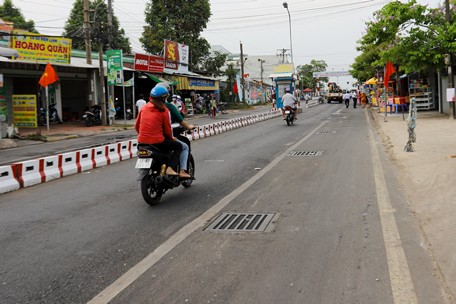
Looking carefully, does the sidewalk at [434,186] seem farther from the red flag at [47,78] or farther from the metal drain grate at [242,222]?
the red flag at [47,78]

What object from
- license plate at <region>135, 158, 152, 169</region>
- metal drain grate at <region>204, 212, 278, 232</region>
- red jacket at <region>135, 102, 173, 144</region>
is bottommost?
metal drain grate at <region>204, 212, 278, 232</region>

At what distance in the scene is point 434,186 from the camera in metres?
7.50

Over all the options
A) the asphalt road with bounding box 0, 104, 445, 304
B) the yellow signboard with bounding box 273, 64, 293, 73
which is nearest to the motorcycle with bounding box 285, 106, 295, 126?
the asphalt road with bounding box 0, 104, 445, 304

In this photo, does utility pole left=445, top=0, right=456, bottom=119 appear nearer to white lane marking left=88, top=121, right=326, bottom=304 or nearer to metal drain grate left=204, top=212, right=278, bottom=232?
white lane marking left=88, top=121, right=326, bottom=304

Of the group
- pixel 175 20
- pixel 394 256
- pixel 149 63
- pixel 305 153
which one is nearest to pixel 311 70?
pixel 175 20

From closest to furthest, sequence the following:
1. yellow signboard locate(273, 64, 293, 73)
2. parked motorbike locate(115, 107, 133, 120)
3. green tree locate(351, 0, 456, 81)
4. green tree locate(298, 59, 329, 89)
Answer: green tree locate(351, 0, 456, 81) < parked motorbike locate(115, 107, 133, 120) < yellow signboard locate(273, 64, 293, 73) < green tree locate(298, 59, 329, 89)

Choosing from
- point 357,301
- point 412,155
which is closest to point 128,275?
point 357,301

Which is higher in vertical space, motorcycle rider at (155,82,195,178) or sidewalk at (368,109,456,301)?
motorcycle rider at (155,82,195,178)

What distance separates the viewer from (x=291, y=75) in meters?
34.9

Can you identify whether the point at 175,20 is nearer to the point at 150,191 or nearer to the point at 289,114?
the point at 289,114

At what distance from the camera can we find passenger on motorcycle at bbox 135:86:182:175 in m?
6.72

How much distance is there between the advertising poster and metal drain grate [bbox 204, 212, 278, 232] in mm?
21116

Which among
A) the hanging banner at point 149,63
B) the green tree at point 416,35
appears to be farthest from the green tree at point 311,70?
the green tree at point 416,35

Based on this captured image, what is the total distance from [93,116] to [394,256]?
23.8m
